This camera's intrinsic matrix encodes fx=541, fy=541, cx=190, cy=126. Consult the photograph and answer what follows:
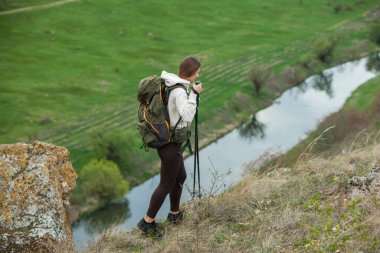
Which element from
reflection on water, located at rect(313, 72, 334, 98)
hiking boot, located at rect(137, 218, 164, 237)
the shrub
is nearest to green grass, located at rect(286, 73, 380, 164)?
reflection on water, located at rect(313, 72, 334, 98)

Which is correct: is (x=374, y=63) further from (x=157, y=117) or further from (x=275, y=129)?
(x=157, y=117)

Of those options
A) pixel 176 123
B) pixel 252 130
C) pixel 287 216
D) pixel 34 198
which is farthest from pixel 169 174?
pixel 252 130

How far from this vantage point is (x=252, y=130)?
51125mm

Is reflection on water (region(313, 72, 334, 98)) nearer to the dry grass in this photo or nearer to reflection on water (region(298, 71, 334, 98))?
reflection on water (region(298, 71, 334, 98))

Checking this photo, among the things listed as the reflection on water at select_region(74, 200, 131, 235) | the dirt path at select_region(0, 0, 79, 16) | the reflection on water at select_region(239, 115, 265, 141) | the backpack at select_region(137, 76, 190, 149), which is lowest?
the reflection on water at select_region(74, 200, 131, 235)

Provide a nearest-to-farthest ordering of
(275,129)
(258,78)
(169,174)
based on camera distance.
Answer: (169,174)
(275,129)
(258,78)

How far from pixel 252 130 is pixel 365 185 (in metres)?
43.2

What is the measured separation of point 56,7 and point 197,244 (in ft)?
236

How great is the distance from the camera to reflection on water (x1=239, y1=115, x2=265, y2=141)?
50.3 metres

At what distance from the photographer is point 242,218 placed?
8.12 meters

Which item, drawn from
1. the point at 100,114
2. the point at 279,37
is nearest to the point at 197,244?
the point at 100,114

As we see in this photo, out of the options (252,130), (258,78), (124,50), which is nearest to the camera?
(252,130)

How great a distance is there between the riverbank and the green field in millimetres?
34736

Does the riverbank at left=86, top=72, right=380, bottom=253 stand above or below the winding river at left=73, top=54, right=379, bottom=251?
above
